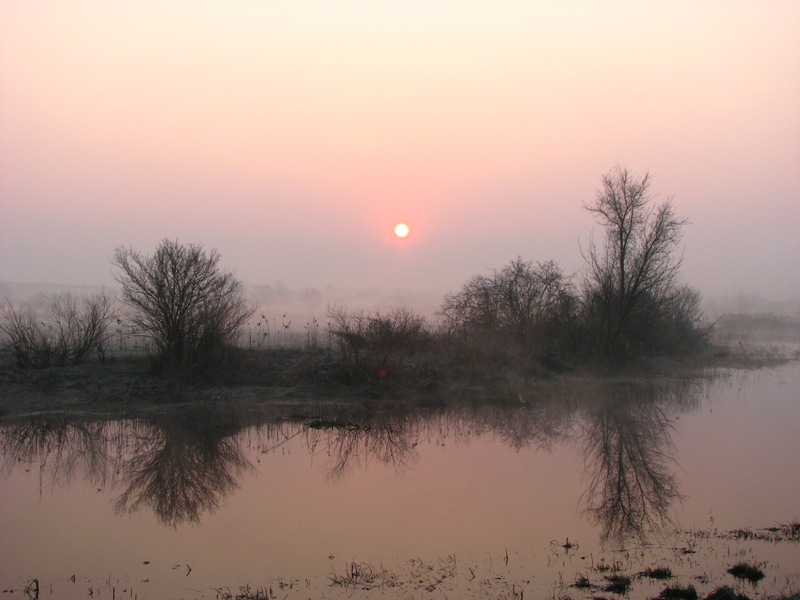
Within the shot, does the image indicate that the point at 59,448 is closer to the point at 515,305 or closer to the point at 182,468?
the point at 182,468

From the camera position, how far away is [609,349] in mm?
27000

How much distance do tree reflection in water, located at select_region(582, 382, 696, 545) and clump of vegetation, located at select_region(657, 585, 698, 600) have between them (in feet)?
4.90

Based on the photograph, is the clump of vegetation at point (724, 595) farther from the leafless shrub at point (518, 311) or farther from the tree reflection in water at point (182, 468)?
the leafless shrub at point (518, 311)

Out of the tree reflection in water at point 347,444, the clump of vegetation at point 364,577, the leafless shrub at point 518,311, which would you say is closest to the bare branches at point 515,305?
the leafless shrub at point 518,311

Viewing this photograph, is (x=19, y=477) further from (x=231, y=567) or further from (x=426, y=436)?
(x=426, y=436)

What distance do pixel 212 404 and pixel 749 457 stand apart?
44.0ft

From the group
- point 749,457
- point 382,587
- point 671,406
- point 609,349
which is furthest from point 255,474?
point 609,349

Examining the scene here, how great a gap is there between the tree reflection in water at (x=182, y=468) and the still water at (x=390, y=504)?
0.19 feet

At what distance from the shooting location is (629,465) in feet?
36.2

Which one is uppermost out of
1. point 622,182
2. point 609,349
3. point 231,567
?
point 622,182

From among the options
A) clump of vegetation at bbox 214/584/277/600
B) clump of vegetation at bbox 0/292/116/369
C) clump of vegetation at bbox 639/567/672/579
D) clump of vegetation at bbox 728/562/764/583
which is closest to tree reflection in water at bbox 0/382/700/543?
clump of vegetation at bbox 639/567/672/579

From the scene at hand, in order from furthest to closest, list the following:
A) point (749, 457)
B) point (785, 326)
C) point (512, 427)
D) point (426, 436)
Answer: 1. point (785, 326)
2. point (512, 427)
3. point (426, 436)
4. point (749, 457)

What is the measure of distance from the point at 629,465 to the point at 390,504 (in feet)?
15.4

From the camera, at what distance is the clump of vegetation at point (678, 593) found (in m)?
5.66
